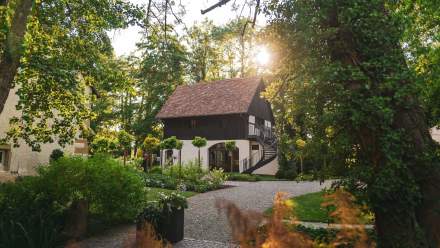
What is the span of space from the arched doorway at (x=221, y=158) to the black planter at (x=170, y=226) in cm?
2325

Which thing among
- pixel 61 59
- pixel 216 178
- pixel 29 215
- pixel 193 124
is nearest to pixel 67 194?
pixel 29 215

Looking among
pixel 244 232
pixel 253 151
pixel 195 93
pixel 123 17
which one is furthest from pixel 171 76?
pixel 244 232

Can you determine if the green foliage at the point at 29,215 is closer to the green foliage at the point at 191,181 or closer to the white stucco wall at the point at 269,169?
the green foliage at the point at 191,181

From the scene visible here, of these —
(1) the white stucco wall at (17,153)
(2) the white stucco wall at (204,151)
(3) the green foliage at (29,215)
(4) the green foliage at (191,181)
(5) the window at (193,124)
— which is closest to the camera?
(3) the green foliage at (29,215)

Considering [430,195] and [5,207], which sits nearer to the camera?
[430,195]

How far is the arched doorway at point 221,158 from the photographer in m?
31.8

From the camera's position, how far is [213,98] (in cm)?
3303

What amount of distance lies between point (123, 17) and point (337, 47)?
6.45 meters

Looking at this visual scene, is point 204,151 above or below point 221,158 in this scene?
above

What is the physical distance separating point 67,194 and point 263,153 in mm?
22409

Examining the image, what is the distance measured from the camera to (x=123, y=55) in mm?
41906

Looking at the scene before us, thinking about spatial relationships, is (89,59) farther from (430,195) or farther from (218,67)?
(218,67)

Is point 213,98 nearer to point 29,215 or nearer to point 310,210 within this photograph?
point 310,210

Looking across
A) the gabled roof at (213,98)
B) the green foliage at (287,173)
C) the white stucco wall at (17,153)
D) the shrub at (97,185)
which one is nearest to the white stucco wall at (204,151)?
the gabled roof at (213,98)
